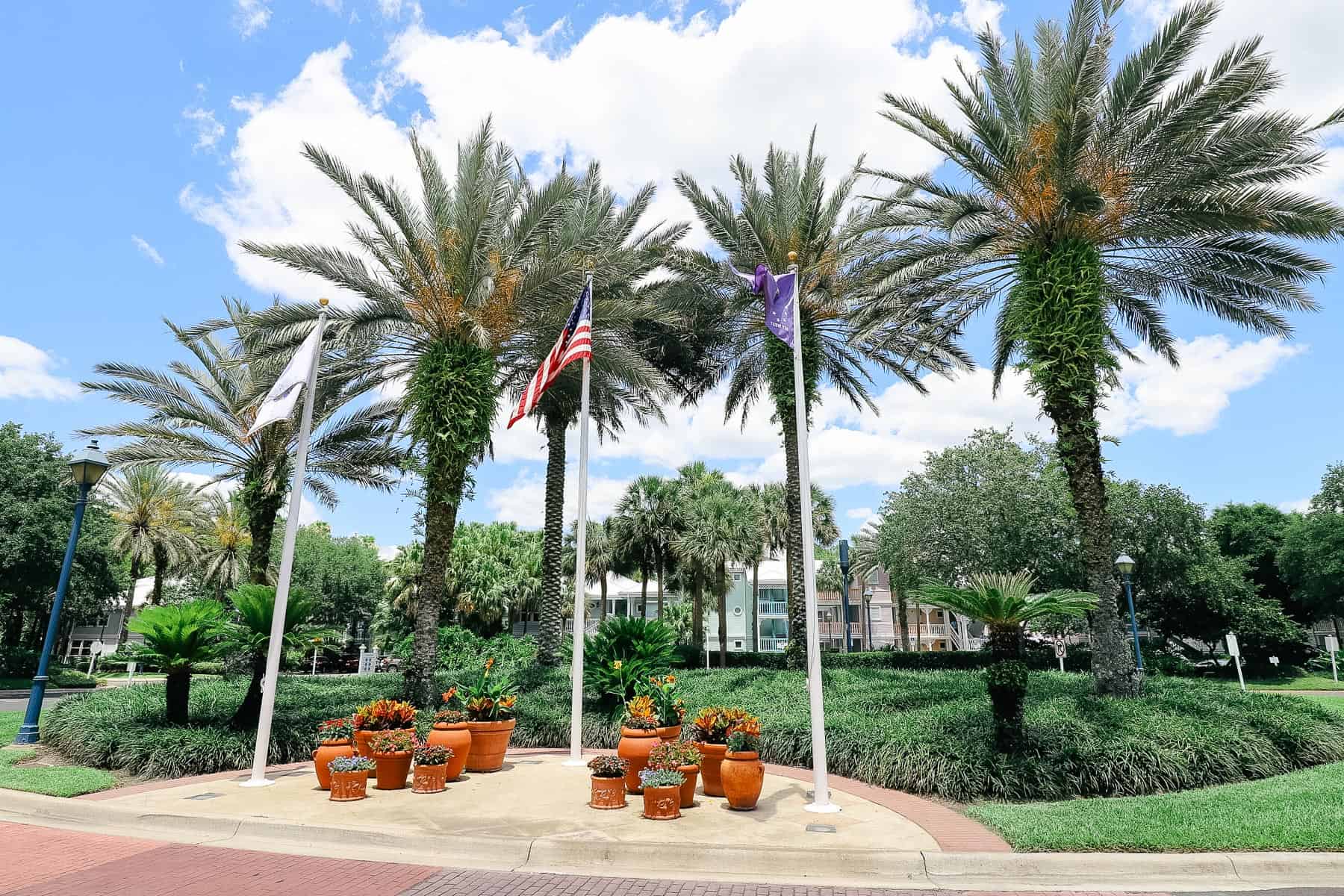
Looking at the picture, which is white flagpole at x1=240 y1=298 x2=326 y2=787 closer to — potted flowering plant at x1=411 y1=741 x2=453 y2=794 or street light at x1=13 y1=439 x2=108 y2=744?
potted flowering plant at x1=411 y1=741 x2=453 y2=794

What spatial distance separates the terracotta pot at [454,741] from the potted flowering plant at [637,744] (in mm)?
2255

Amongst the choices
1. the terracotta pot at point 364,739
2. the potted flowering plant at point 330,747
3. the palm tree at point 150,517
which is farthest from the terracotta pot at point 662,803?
the palm tree at point 150,517

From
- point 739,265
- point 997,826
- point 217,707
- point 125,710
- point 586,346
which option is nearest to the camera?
point 997,826

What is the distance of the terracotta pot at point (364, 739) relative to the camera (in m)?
9.61

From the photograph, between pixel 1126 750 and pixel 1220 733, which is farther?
pixel 1220 733

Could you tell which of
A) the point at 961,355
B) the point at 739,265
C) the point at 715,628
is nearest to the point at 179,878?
the point at 739,265

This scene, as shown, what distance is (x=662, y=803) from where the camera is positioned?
773 cm

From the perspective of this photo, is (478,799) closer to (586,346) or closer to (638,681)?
(638,681)

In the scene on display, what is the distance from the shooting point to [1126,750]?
9406 mm

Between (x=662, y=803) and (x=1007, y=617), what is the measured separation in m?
5.35

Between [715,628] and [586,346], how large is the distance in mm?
52133

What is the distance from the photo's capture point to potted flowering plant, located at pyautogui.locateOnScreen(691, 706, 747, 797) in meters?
8.98

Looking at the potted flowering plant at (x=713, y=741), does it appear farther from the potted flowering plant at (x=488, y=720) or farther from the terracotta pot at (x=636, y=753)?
the potted flowering plant at (x=488, y=720)

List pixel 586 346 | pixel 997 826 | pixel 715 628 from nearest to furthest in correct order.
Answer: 1. pixel 997 826
2. pixel 586 346
3. pixel 715 628
